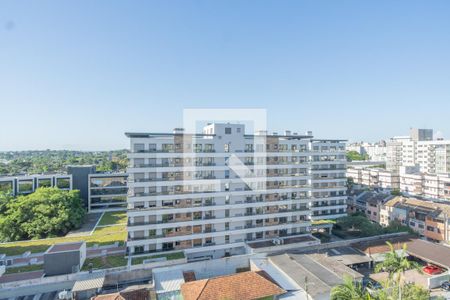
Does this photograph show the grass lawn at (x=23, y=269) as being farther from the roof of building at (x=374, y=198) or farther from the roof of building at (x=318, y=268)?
the roof of building at (x=374, y=198)

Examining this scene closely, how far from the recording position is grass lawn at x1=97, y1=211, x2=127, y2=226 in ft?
171

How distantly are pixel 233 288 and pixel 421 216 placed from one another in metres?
38.5

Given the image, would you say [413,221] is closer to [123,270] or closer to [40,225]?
[123,270]

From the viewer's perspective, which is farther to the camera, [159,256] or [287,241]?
[287,241]

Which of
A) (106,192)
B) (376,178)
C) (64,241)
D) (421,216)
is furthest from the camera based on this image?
(376,178)

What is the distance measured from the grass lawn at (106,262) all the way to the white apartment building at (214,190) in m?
1.61

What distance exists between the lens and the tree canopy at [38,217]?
4331 centimetres

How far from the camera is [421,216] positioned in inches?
1790

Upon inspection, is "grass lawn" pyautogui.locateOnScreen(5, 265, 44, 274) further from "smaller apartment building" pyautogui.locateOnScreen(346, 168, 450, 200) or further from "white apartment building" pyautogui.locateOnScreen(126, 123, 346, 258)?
"smaller apartment building" pyautogui.locateOnScreen(346, 168, 450, 200)

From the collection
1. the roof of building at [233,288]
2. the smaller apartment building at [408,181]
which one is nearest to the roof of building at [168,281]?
the roof of building at [233,288]

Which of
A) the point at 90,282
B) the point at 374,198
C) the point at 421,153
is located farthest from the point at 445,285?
the point at 421,153

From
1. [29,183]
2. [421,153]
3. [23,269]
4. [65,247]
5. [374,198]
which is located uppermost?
[421,153]

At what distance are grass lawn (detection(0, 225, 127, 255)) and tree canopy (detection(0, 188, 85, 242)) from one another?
239cm

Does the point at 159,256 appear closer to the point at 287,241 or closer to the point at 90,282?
the point at 90,282
